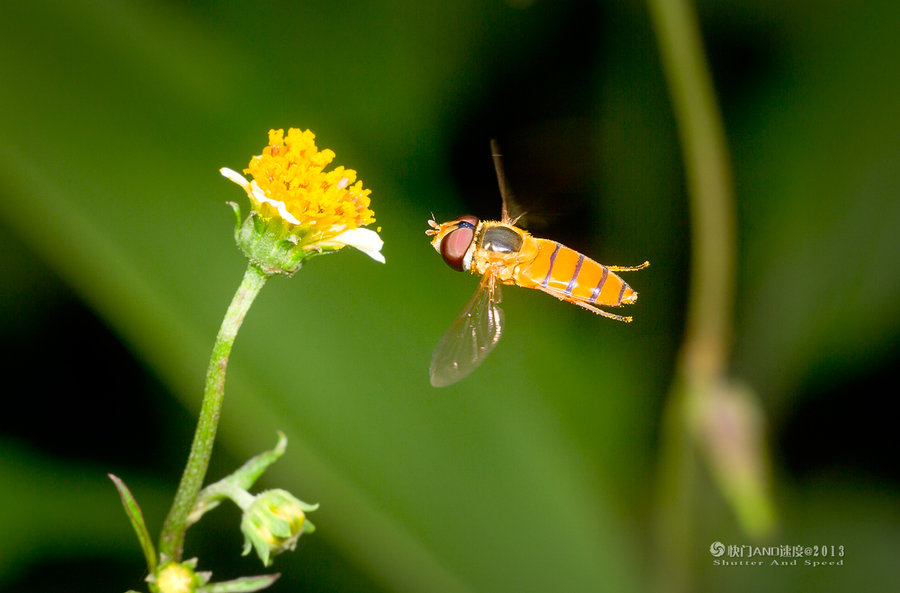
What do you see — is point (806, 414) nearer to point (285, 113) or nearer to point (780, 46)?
point (780, 46)

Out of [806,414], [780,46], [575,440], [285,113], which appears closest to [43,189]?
[285,113]

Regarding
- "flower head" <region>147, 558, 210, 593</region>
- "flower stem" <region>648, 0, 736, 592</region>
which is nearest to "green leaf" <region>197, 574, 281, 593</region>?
"flower head" <region>147, 558, 210, 593</region>

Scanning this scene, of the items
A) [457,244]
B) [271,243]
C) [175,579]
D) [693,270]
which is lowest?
[175,579]

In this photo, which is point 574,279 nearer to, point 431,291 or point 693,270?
point 431,291

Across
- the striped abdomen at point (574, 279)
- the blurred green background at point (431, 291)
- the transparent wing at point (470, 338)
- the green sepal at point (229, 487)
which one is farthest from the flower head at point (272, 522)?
the striped abdomen at point (574, 279)

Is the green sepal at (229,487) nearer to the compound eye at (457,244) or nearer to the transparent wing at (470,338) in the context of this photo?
the transparent wing at (470,338)

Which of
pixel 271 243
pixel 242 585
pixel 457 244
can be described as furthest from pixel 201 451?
pixel 457 244

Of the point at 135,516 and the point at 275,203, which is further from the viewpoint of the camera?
the point at 275,203
